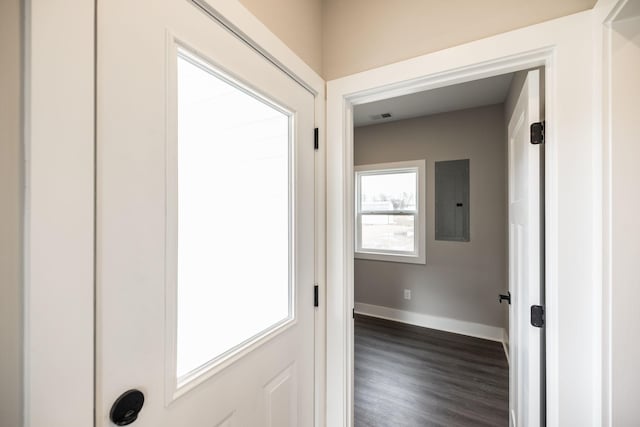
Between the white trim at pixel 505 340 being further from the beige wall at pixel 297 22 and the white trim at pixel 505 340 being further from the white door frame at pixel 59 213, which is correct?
the white door frame at pixel 59 213

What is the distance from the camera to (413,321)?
3412 millimetres

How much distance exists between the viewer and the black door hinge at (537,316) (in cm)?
102

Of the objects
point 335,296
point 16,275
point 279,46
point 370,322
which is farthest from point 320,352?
point 370,322

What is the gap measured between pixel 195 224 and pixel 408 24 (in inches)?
49.6

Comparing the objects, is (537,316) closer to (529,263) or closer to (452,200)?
(529,263)

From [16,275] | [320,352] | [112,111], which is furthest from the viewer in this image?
[320,352]

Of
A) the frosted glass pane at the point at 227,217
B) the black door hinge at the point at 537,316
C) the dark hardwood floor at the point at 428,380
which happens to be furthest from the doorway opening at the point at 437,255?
the frosted glass pane at the point at 227,217

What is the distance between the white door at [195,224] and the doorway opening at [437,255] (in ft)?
2.75

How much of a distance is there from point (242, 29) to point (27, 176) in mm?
735

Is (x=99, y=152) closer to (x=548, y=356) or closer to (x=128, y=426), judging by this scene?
(x=128, y=426)

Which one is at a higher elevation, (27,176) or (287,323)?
(27,176)

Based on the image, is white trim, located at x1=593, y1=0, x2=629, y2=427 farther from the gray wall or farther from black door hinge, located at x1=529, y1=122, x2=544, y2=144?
the gray wall

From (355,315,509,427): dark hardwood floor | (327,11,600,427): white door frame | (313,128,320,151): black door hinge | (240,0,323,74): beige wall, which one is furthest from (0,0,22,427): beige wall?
(355,315,509,427): dark hardwood floor

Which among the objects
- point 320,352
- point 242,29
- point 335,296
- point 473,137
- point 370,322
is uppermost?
point 473,137
